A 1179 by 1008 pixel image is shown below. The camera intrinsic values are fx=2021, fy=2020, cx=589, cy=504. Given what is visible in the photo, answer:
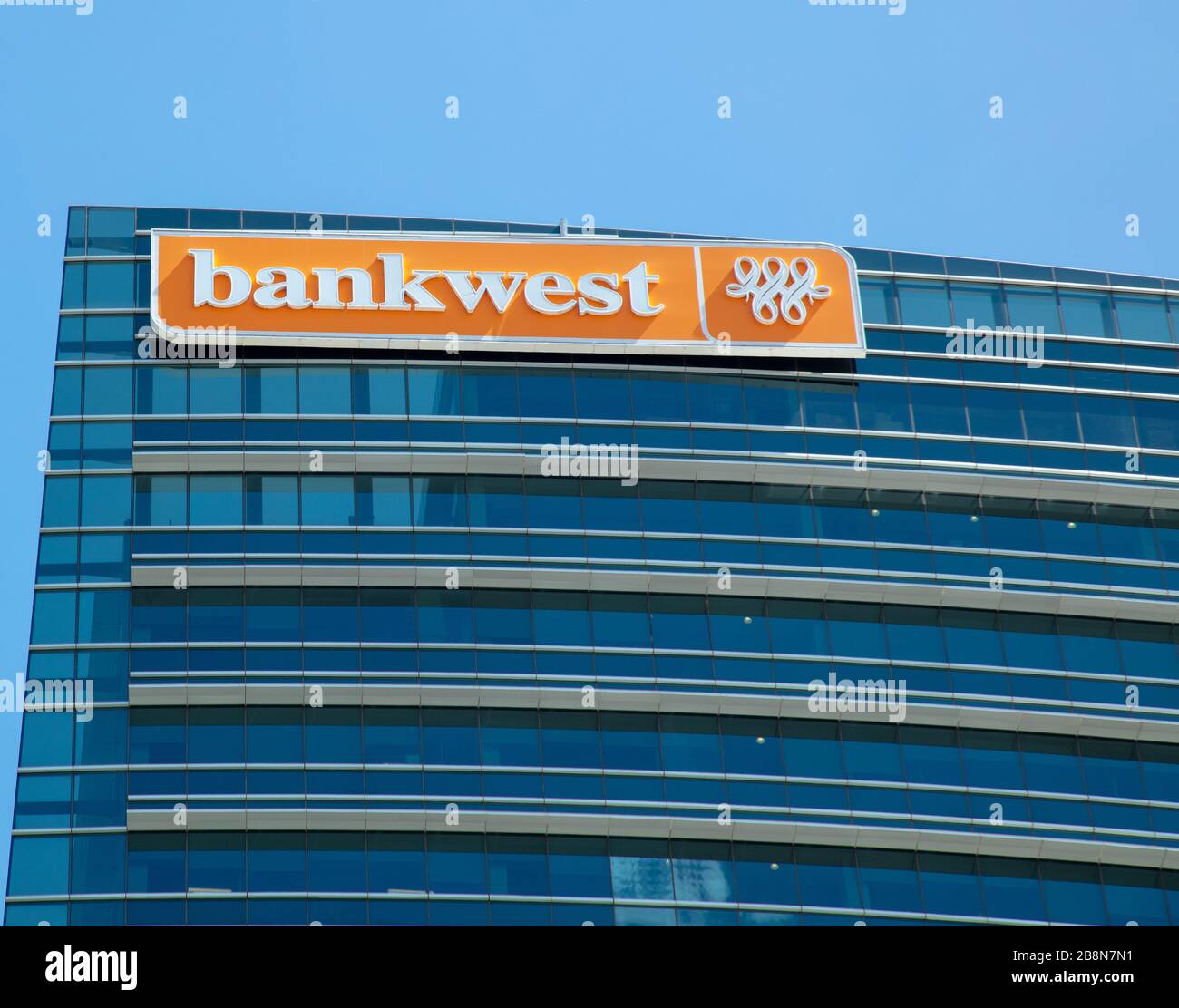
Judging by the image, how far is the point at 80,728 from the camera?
194ft

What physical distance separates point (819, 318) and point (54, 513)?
25.7 meters

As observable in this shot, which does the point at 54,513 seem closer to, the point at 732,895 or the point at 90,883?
the point at 90,883

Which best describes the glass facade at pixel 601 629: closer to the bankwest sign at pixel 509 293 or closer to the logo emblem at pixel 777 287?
the bankwest sign at pixel 509 293

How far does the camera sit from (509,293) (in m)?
67.2

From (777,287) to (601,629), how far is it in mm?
13986

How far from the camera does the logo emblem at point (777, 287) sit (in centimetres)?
6762

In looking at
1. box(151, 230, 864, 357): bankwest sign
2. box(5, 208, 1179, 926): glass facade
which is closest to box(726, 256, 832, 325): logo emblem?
box(151, 230, 864, 357): bankwest sign

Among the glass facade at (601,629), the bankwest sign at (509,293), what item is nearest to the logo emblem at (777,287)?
the bankwest sign at (509,293)

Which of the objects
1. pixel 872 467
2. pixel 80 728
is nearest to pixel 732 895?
pixel 872 467

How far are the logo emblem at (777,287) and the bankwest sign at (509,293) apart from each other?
0.14 ft

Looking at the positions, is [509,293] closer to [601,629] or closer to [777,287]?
[777,287]

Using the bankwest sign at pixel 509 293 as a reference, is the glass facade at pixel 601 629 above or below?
below

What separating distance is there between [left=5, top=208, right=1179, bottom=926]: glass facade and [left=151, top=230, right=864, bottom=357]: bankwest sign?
908 millimetres

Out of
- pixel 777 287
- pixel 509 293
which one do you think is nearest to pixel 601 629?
pixel 509 293
